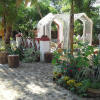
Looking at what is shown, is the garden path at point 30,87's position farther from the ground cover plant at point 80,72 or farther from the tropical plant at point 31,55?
the tropical plant at point 31,55

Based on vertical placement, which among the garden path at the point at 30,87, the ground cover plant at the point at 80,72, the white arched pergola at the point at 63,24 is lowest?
the garden path at the point at 30,87

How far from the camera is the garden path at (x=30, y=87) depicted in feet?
13.9

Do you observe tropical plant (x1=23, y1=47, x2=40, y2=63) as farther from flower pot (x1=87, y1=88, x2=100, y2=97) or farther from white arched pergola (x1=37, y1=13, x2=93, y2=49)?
flower pot (x1=87, y1=88, x2=100, y2=97)

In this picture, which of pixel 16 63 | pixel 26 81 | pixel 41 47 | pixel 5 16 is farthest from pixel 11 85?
pixel 5 16

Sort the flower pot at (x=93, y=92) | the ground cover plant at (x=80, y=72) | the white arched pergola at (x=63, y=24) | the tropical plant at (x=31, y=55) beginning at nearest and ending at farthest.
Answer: the flower pot at (x=93, y=92)
the ground cover plant at (x=80, y=72)
the tropical plant at (x=31, y=55)
the white arched pergola at (x=63, y=24)

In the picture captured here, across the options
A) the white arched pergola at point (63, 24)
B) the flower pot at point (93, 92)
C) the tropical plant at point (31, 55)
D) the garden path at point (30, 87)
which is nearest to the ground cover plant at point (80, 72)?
the flower pot at point (93, 92)

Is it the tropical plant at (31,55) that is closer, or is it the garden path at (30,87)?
the garden path at (30,87)

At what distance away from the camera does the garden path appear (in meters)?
4.25

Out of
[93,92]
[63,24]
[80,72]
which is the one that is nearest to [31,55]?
[63,24]

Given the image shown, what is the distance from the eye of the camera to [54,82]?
17.5 ft

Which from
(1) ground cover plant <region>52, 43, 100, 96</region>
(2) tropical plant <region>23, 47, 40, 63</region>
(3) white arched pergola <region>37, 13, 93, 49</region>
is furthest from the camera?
(3) white arched pergola <region>37, 13, 93, 49</region>

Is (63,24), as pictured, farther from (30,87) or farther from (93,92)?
(93,92)

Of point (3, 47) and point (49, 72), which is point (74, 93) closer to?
point (49, 72)

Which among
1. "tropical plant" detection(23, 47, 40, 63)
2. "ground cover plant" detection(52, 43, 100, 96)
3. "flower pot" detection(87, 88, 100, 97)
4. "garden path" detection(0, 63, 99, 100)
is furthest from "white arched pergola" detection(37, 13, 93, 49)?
"flower pot" detection(87, 88, 100, 97)
